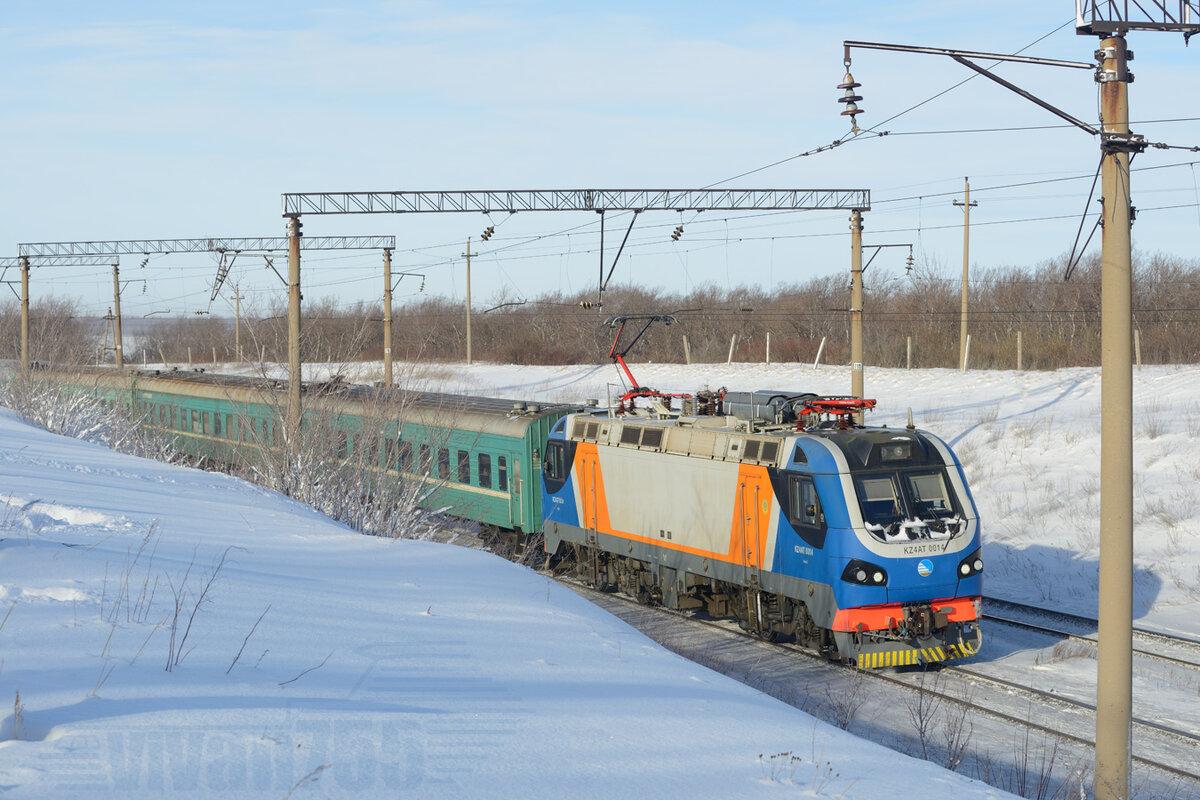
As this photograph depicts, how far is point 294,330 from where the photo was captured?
2155cm

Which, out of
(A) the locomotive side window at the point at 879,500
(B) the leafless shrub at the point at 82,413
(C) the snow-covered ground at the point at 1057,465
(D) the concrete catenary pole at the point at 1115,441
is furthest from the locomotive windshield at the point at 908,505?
(B) the leafless shrub at the point at 82,413

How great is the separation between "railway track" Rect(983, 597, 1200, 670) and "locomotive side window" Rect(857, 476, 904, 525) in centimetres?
367

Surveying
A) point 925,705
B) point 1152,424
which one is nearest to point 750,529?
point 925,705

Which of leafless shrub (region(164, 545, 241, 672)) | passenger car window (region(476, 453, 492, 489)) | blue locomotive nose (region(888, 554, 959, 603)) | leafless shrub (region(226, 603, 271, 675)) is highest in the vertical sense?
leafless shrub (region(164, 545, 241, 672))

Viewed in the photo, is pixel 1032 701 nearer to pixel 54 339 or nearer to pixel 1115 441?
pixel 1115 441

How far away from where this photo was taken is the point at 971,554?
14.3 meters

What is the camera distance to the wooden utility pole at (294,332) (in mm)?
20578

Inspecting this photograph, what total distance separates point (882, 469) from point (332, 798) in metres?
10.2

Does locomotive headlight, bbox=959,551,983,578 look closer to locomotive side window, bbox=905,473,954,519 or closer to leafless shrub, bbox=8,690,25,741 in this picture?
locomotive side window, bbox=905,473,954,519

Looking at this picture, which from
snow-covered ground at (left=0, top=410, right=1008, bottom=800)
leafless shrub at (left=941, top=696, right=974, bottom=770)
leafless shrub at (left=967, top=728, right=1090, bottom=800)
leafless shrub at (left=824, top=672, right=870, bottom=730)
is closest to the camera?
snow-covered ground at (left=0, top=410, right=1008, bottom=800)

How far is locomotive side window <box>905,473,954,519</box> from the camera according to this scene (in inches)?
565

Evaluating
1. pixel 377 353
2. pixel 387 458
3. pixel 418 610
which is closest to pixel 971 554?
pixel 418 610

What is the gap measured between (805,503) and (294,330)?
11.0 metres

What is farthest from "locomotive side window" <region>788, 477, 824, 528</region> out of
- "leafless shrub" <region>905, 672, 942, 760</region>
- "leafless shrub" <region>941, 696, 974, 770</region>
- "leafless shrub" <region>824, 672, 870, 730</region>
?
"leafless shrub" <region>941, 696, 974, 770</region>
